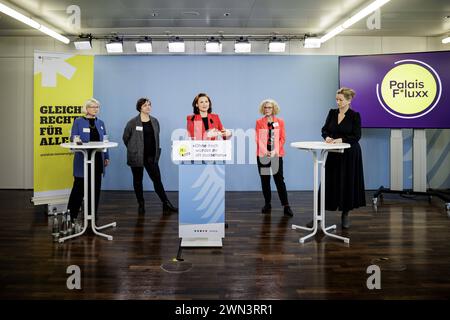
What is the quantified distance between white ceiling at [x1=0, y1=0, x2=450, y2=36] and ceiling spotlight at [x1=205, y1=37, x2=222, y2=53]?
21 centimetres

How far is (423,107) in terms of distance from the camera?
6.65 meters

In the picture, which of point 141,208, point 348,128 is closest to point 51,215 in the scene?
point 141,208

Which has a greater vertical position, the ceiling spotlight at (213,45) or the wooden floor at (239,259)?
the ceiling spotlight at (213,45)

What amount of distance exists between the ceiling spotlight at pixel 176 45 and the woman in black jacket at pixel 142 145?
1.80 meters

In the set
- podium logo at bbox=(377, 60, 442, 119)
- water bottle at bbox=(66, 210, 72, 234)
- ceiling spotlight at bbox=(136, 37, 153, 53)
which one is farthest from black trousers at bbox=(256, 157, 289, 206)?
ceiling spotlight at bbox=(136, 37, 153, 53)

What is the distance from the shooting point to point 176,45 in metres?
7.26

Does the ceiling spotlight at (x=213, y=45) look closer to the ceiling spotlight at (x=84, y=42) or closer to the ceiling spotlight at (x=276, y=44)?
the ceiling spotlight at (x=276, y=44)

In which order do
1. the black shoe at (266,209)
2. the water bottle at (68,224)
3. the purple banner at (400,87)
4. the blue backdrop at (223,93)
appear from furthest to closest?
the blue backdrop at (223,93) < the purple banner at (400,87) < the black shoe at (266,209) < the water bottle at (68,224)

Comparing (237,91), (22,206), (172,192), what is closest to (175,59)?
(237,91)

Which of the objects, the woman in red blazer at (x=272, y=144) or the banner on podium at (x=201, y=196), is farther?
the woman in red blazer at (x=272, y=144)

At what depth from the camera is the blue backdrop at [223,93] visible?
25.6 ft

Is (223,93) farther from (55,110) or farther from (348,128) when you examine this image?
(348,128)

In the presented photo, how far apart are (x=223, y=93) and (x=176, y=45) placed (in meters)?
1.27

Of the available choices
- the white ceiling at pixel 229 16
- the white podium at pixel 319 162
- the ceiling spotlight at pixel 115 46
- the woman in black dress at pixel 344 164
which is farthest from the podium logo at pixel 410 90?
the ceiling spotlight at pixel 115 46
